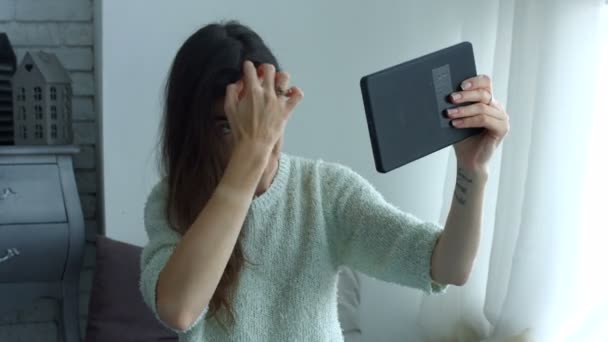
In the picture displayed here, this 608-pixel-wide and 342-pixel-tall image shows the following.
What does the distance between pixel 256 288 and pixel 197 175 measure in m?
0.19

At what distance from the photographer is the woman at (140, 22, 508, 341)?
3.18 ft

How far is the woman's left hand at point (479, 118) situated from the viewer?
99 cm

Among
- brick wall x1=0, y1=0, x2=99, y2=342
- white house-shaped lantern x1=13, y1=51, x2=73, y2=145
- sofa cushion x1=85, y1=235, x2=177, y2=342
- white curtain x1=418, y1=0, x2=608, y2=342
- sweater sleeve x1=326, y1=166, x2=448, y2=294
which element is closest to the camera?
sweater sleeve x1=326, y1=166, x2=448, y2=294

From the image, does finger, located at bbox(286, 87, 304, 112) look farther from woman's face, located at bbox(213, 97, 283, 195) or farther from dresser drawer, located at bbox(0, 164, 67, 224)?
dresser drawer, located at bbox(0, 164, 67, 224)

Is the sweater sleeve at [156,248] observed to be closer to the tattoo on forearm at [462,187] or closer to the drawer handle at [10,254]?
the tattoo on forearm at [462,187]

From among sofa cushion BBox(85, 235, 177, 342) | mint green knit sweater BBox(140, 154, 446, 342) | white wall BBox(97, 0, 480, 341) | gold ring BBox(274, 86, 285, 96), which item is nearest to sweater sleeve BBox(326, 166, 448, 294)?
mint green knit sweater BBox(140, 154, 446, 342)

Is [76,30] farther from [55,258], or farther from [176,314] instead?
[176,314]

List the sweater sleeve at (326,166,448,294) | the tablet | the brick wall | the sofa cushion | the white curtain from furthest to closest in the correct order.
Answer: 1. the brick wall
2. the sofa cushion
3. the white curtain
4. the sweater sleeve at (326,166,448,294)
5. the tablet

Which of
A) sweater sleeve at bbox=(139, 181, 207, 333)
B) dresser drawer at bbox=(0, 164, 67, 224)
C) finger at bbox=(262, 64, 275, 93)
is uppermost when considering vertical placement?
finger at bbox=(262, 64, 275, 93)

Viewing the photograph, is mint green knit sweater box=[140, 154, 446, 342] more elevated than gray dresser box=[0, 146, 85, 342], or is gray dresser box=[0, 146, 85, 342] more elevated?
mint green knit sweater box=[140, 154, 446, 342]

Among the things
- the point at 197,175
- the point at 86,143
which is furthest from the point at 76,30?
the point at 197,175

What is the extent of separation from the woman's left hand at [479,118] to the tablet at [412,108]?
1cm

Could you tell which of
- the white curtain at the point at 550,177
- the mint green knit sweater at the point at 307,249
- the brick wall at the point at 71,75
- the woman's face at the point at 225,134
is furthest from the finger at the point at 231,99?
the brick wall at the point at 71,75

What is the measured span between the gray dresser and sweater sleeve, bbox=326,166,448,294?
1.02 meters
